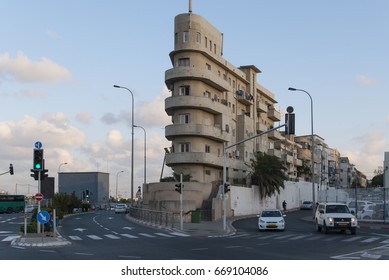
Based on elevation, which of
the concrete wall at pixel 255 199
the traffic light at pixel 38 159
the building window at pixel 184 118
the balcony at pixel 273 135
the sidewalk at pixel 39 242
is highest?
the balcony at pixel 273 135

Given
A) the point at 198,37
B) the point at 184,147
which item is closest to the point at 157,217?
the point at 184,147

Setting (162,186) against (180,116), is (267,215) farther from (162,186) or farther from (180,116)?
(180,116)

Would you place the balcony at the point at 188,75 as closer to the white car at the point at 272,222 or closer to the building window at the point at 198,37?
the building window at the point at 198,37

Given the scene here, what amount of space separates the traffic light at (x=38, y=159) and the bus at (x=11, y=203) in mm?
63586

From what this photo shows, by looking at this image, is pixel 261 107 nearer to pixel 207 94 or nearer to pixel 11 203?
pixel 207 94

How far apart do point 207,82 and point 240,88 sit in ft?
45.4

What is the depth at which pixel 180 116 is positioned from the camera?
222ft

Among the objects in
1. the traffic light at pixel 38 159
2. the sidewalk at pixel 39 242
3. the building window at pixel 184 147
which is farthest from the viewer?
the building window at pixel 184 147

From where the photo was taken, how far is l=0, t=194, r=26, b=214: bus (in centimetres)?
8881

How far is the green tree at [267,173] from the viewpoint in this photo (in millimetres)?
73375

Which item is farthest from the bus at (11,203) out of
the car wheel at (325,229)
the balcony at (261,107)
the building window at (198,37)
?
the car wheel at (325,229)

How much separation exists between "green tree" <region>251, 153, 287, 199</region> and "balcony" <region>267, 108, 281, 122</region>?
23423mm

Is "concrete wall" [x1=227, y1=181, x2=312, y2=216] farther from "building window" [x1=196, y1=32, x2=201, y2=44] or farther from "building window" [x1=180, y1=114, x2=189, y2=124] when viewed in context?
"building window" [x1=196, y1=32, x2=201, y2=44]

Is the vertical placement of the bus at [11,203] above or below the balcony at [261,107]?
below
